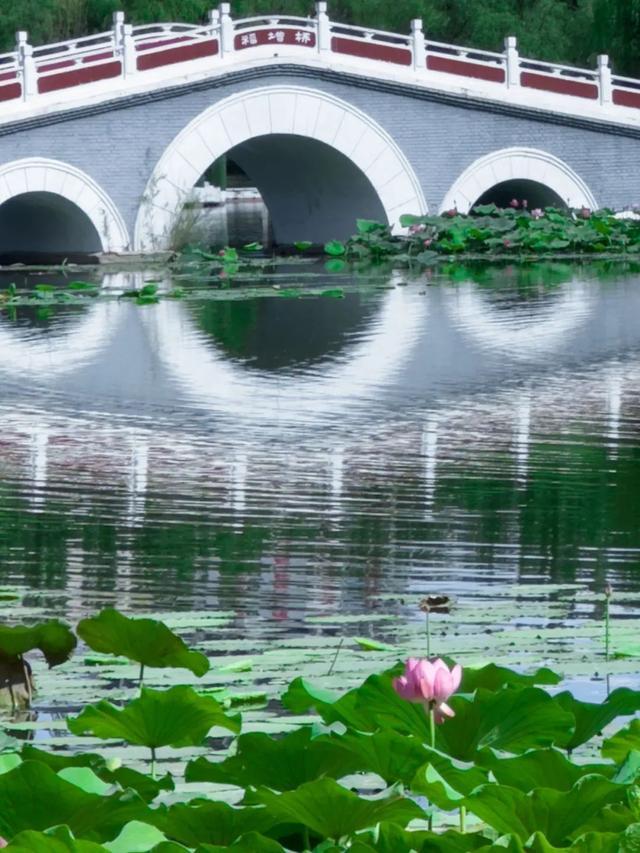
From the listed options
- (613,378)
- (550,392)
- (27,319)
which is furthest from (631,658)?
Answer: (27,319)

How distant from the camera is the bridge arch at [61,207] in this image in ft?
76.0

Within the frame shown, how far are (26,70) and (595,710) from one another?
812 inches

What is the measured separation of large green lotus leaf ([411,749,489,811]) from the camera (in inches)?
100.0

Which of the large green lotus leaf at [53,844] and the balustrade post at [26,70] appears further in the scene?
the balustrade post at [26,70]

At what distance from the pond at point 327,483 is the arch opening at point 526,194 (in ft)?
40.2

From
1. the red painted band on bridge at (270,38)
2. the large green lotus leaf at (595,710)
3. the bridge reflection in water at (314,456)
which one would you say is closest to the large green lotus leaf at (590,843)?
the large green lotus leaf at (595,710)

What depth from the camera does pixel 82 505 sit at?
24.5ft

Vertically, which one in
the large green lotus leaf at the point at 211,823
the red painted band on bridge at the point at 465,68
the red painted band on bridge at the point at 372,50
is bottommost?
the large green lotus leaf at the point at 211,823

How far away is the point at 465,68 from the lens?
87.6 ft

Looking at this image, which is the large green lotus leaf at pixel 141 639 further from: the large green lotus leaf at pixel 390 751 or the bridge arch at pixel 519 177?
the bridge arch at pixel 519 177

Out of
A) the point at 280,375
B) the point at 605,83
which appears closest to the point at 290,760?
the point at 280,375

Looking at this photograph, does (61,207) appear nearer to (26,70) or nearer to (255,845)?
(26,70)

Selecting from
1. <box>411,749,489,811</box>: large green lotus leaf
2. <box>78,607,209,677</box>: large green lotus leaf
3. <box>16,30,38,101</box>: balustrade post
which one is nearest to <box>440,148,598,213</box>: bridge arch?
<box>16,30,38,101</box>: balustrade post

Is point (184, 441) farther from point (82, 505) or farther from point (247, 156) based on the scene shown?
point (247, 156)
